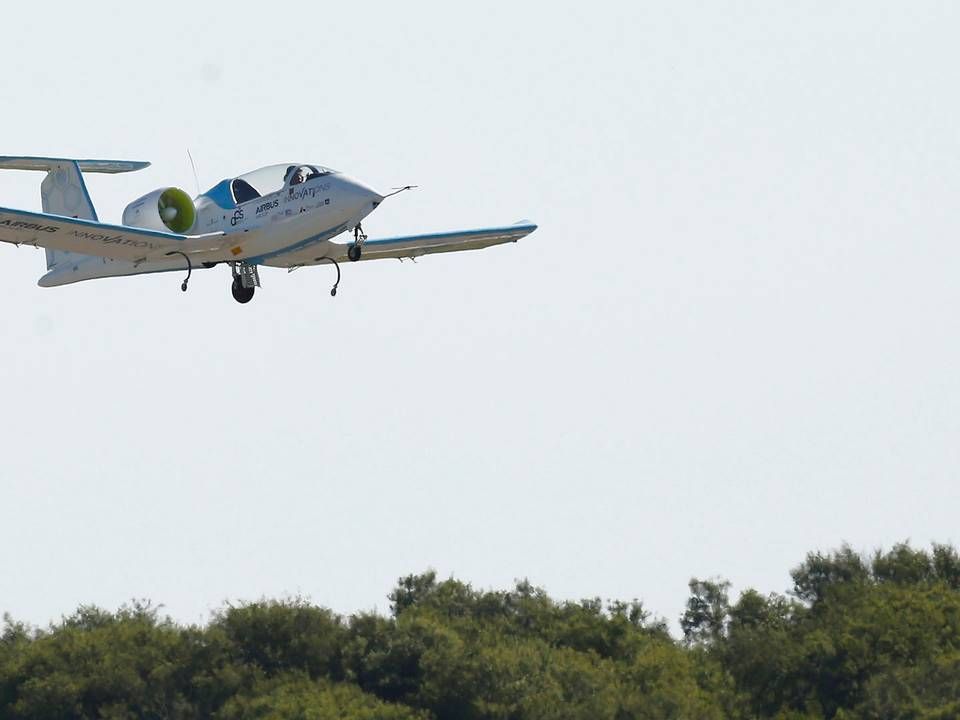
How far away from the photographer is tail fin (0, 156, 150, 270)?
40469 mm

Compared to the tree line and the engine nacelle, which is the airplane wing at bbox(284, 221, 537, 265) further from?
the tree line

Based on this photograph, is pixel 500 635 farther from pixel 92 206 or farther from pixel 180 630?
pixel 92 206

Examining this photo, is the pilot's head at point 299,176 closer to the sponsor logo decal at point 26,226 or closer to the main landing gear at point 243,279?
the main landing gear at point 243,279

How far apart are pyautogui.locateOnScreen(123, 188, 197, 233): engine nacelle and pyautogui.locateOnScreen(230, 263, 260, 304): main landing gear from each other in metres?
1.22

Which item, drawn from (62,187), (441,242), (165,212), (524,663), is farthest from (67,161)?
(524,663)

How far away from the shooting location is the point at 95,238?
36781 millimetres

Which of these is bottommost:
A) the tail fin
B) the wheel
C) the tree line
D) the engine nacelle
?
the tree line

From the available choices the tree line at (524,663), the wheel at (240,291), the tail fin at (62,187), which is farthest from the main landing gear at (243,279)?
the tree line at (524,663)

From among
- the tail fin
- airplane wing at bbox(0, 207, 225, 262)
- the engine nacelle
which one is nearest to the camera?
airplane wing at bbox(0, 207, 225, 262)

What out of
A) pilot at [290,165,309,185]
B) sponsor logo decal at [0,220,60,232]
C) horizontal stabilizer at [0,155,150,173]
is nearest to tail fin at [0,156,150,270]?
horizontal stabilizer at [0,155,150,173]

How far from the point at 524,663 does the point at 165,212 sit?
75.9 feet

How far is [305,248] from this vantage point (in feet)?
123

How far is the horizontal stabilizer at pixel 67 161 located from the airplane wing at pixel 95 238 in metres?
4.00

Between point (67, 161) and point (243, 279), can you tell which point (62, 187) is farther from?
point (243, 279)
